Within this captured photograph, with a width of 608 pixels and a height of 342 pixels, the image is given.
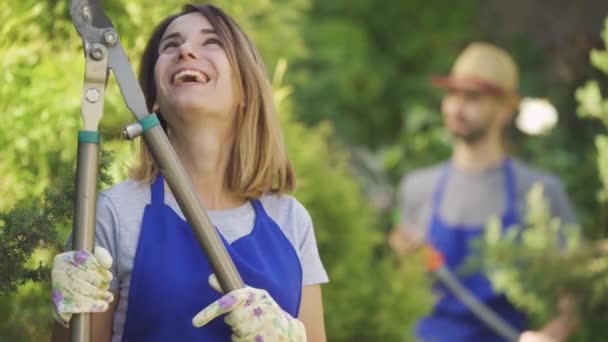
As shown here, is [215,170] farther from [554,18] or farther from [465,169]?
[554,18]

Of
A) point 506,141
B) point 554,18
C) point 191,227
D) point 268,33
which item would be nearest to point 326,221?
point 268,33

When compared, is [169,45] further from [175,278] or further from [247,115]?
[175,278]

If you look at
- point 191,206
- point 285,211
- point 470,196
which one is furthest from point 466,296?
point 191,206

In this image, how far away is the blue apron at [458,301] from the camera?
5.62 m

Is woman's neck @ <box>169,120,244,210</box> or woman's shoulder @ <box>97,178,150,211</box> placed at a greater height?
woman's neck @ <box>169,120,244,210</box>

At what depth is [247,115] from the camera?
2768mm

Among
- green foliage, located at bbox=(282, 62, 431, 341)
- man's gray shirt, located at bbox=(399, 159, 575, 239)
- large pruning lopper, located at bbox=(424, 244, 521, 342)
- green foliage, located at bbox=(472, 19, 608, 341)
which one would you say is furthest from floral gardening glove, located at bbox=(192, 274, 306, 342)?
man's gray shirt, located at bbox=(399, 159, 575, 239)

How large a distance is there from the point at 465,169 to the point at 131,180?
3696mm

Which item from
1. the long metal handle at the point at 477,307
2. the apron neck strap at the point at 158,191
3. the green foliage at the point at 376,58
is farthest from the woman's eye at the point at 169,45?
the green foliage at the point at 376,58

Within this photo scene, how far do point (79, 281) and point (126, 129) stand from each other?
316 mm

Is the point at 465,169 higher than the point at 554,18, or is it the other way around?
the point at 554,18

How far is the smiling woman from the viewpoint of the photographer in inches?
95.6

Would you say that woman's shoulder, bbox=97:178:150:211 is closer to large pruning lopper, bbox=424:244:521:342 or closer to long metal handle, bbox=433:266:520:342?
large pruning lopper, bbox=424:244:521:342

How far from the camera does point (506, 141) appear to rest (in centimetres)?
852
